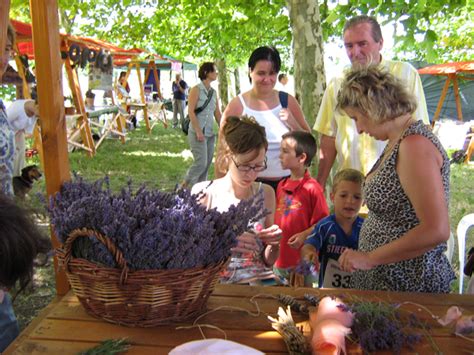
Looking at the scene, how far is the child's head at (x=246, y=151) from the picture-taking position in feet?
7.18

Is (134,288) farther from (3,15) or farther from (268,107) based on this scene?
(268,107)

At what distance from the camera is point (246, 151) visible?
2.19 meters

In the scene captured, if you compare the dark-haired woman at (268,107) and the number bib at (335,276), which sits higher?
the dark-haired woman at (268,107)

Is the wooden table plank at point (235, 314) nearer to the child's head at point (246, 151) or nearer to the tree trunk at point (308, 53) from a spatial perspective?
the child's head at point (246, 151)

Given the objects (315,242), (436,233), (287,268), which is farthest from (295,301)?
(287,268)

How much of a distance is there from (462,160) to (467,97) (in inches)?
308

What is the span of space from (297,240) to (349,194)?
366 mm

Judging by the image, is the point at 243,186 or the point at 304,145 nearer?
the point at 243,186

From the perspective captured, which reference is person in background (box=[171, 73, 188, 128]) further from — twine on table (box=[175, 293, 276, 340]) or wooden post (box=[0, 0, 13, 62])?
twine on table (box=[175, 293, 276, 340])

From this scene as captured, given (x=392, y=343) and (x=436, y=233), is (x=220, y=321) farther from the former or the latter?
(x=436, y=233)

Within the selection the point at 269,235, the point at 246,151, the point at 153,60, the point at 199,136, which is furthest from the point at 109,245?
the point at 153,60

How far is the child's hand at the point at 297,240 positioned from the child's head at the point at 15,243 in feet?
5.74

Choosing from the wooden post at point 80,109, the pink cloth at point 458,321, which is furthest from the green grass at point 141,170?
the pink cloth at point 458,321

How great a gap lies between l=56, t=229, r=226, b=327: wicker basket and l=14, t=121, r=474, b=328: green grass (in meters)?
2.25
